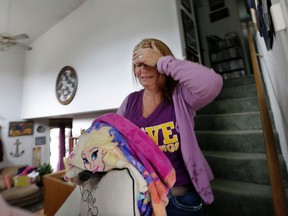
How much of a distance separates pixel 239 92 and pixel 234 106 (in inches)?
10.9

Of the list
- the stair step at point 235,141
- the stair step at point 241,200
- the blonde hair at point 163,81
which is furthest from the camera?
the stair step at point 235,141

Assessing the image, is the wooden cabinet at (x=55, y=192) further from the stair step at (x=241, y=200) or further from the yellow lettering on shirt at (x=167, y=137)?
the yellow lettering on shirt at (x=167, y=137)

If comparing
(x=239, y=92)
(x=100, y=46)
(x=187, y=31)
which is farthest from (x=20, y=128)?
(x=239, y=92)

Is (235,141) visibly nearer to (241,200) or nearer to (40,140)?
(241,200)

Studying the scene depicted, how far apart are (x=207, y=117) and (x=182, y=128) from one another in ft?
4.12

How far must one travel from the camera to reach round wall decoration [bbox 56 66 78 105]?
2.38 meters

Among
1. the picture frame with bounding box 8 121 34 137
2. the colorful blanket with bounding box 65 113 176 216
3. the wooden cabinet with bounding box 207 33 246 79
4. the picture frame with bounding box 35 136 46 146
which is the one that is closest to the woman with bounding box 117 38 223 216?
the colorful blanket with bounding box 65 113 176 216

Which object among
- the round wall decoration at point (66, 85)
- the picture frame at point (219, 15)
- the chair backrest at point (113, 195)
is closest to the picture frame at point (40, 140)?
the round wall decoration at point (66, 85)

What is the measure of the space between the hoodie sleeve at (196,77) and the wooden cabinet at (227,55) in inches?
121

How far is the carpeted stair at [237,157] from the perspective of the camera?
0.96m

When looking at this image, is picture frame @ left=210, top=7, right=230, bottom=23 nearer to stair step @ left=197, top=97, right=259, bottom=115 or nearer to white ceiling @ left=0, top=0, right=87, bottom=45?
stair step @ left=197, top=97, right=259, bottom=115

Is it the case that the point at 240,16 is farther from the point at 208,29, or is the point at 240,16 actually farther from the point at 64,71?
the point at 64,71

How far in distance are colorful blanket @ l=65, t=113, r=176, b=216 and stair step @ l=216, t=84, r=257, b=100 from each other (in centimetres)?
176

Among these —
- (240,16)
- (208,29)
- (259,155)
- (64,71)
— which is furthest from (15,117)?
(240,16)
